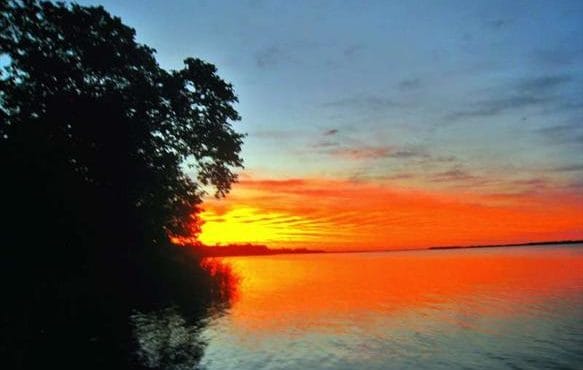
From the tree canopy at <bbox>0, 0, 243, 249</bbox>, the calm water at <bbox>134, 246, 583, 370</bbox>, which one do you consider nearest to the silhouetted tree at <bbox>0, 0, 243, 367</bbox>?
the tree canopy at <bbox>0, 0, 243, 249</bbox>

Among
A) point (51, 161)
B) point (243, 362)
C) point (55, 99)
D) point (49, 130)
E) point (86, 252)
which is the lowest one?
point (243, 362)

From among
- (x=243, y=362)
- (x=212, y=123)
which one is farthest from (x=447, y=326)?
(x=212, y=123)

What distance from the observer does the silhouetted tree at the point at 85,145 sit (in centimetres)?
2306

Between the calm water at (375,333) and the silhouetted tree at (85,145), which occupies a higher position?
the silhouetted tree at (85,145)

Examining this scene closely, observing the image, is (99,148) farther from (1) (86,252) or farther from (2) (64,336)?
(2) (64,336)

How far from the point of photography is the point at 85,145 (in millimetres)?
25391

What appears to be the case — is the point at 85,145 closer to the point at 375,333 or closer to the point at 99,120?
the point at 99,120

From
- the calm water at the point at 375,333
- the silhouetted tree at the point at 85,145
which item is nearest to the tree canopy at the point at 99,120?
the silhouetted tree at the point at 85,145

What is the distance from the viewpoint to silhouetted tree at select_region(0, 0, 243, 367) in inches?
908

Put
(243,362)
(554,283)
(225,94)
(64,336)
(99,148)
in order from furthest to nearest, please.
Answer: (554,283)
(225,94)
(99,148)
(64,336)
(243,362)

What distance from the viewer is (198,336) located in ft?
79.2

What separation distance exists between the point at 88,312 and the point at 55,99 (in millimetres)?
13138

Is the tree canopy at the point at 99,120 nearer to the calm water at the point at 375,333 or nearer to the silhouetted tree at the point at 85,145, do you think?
the silhouetted tree at the point at 85,145

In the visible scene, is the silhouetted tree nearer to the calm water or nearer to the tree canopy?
the tree canopy
